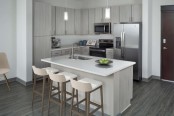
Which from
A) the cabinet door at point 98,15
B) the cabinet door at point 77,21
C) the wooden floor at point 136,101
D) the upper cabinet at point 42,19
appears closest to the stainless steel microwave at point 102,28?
the cabinet door at point 98,15

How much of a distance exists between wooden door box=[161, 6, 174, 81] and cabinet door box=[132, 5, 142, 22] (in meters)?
0.70

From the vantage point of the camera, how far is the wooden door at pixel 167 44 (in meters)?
5.33

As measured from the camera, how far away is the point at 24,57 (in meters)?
5.11

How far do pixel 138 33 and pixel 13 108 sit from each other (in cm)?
406

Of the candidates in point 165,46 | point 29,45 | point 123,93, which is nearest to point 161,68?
point 165,46

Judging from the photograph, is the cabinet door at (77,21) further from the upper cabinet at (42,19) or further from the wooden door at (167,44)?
the wooden door at (167,44)

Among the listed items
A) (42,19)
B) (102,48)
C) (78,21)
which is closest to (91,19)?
(78,21)

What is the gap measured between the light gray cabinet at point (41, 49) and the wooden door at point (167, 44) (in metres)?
3.81

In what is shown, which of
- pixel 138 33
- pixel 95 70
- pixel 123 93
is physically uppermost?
pixel 138 33

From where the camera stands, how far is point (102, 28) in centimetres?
659

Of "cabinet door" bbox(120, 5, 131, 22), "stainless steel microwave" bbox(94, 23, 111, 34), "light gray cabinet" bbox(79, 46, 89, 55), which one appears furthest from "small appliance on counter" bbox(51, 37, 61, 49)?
"cabinet door" bbox(120, 5, 131, 22)

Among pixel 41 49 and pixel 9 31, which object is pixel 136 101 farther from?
pixel 9 31

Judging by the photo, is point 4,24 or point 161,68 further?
point 161,68

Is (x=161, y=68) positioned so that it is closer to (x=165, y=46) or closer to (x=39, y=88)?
(x=165, y=46)
